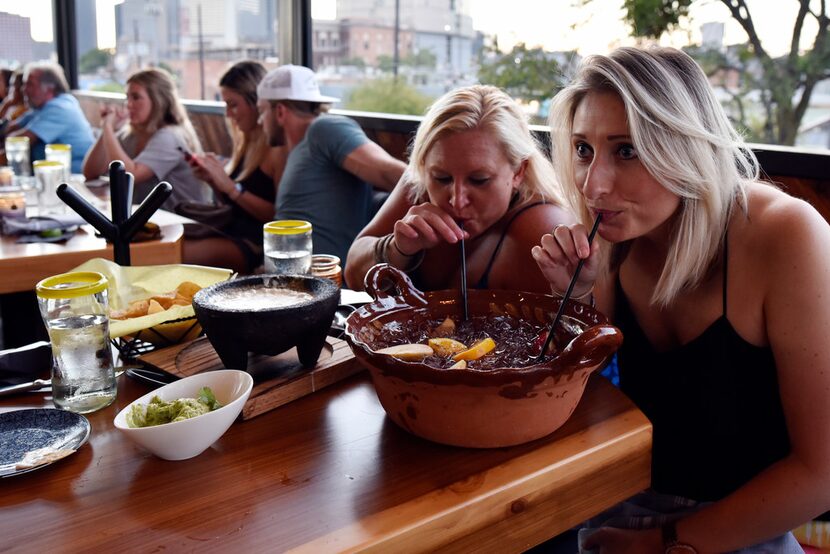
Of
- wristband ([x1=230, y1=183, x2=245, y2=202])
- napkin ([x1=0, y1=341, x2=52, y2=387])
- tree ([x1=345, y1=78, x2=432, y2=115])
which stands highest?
tree ([x1=345, y1=78, x2=432, y2=115])

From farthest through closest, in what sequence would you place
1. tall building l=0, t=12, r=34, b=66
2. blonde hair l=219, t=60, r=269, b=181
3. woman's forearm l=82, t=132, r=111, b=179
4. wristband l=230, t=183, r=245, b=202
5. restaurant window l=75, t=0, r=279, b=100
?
tall building l=0, t=12, r=34, b=66 → restaurant window l=75, t=0, r=279, b=100 → woman's forearm l=82, t=132, r=111, b=179 → blonde hair l=219, t=60, r=269, b=181 → wristband l=230, t=183, r=245, b=202

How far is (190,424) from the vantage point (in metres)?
0.99

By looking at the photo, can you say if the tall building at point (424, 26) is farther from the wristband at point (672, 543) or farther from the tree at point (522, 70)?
the wristband at point (672, 543)

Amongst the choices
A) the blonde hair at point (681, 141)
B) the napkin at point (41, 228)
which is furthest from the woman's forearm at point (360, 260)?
the napkin at point (41, 228)

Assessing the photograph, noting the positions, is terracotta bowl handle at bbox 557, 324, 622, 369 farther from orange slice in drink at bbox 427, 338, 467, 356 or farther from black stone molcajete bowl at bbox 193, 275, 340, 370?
black stone molcajete bowl at bbox 193, 275, 340, 370

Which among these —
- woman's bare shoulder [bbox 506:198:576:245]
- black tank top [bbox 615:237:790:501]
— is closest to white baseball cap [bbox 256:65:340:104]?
woman's bare shoulder [bbox 506:198:576:245]

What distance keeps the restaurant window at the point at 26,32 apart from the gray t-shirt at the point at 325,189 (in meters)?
6.21

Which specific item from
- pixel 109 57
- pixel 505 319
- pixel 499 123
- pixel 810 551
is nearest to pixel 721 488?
pixel 810 551

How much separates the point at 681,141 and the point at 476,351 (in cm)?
53

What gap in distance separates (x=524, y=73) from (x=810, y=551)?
2.85 metres

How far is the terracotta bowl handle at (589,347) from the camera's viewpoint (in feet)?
3.18

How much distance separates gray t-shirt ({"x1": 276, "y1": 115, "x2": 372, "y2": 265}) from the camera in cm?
316

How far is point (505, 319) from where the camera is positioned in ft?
4.21

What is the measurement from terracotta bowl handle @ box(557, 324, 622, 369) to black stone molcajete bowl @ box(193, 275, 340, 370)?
0.42 metres
